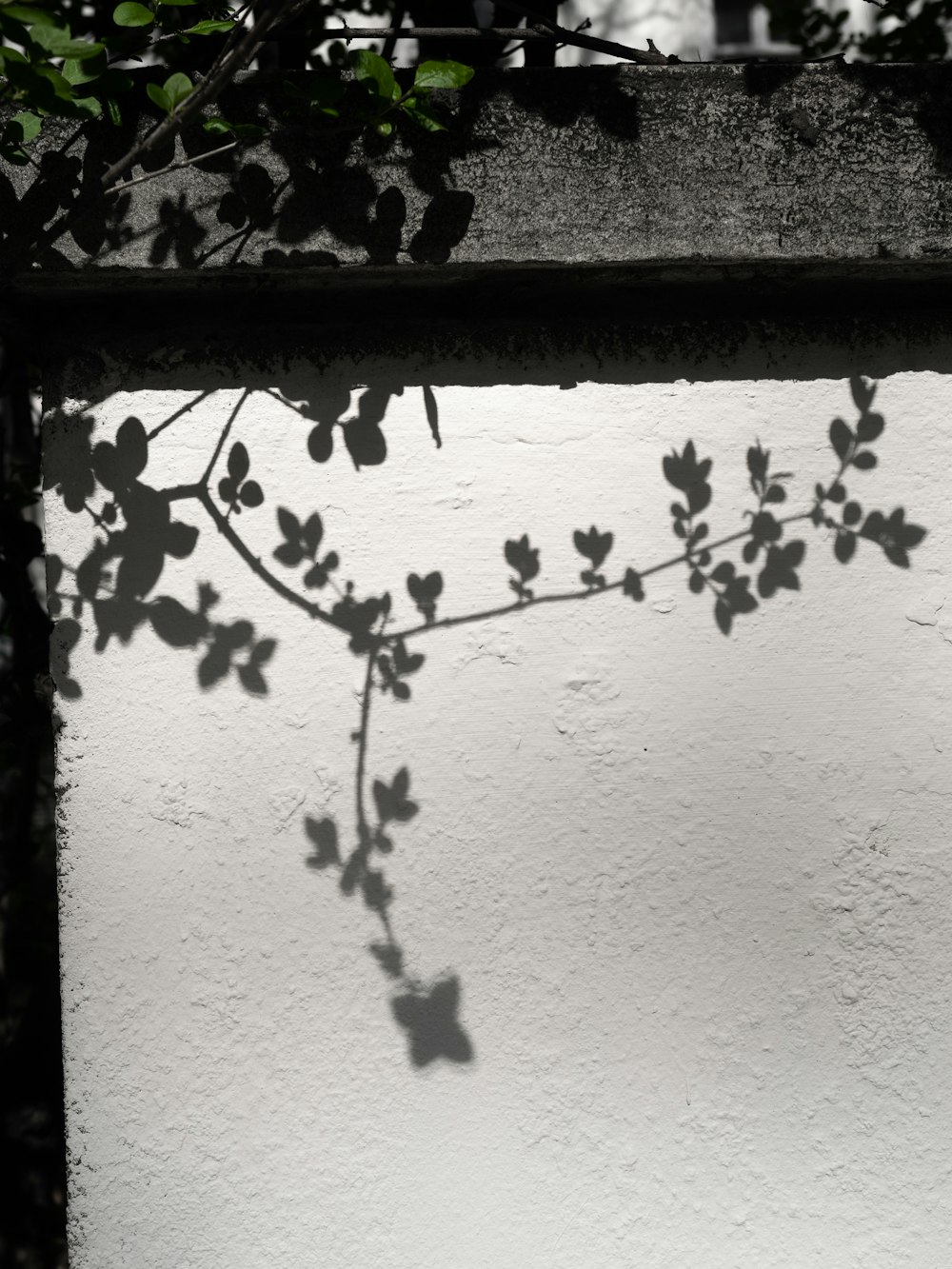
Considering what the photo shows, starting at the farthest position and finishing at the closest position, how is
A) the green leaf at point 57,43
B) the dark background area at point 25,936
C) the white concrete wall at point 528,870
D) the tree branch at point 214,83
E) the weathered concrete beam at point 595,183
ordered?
the dark background area at point 25,936
the white concrete wall at point 528,870
the weathered concrete beam at point 595,183
the tree branch at point 214,83
the green leaf at point 57,43

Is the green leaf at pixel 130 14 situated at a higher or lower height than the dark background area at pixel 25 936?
higher

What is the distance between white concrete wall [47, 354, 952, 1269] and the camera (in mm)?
1793

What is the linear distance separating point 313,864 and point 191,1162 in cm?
54

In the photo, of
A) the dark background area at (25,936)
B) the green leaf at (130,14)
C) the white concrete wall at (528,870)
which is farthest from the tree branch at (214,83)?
the dark background area at (25,936)

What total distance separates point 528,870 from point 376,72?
1286 millimetres

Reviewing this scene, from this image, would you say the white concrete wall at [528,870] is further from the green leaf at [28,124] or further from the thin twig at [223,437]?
the green leaf at [28,124]

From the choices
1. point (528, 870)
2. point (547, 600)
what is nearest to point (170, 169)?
point (547, 600)

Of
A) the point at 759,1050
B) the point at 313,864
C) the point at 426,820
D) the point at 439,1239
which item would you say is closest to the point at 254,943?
the point at 313,864

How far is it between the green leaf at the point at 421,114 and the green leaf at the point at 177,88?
32 centimetres

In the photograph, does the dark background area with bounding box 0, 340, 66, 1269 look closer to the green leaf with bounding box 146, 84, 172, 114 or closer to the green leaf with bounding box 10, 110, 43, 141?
the green leaf with bounding box 10, 110, 43, 141

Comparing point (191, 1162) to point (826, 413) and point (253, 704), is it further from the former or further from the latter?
point (826, 413)

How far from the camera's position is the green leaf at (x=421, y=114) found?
5.32 feet

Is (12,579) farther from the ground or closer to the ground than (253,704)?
farther from the ground

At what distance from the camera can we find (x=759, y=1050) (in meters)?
1.82
